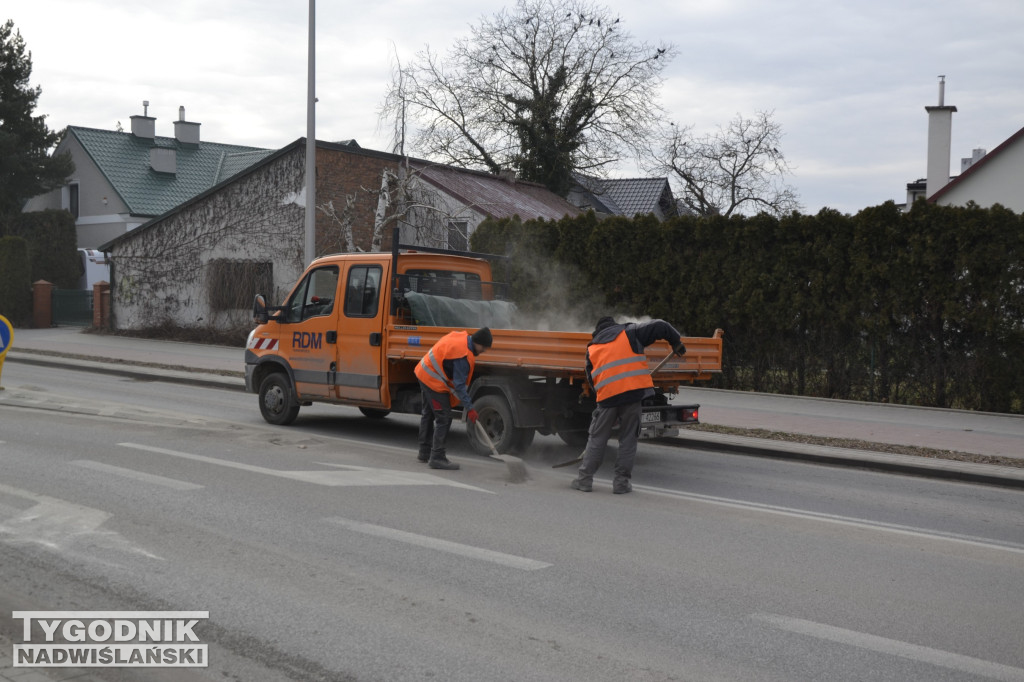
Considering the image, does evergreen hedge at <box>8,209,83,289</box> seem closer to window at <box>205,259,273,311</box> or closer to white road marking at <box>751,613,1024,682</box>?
window at <box>205,259,273,311</box>

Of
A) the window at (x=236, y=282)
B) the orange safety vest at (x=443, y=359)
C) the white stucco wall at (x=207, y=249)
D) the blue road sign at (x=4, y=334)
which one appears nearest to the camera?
the orange safety vest at (x=443, y=359)

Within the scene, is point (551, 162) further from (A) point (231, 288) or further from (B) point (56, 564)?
(B) point (56, 564)

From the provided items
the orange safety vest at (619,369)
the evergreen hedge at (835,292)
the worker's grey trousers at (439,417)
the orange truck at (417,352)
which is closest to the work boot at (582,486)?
the orange safety vest at (619,369)

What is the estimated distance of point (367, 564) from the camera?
243 inches

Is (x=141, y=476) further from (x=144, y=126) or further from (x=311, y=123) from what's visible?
(x=144, y=126)

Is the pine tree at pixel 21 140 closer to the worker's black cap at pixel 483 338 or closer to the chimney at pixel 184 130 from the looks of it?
the chimney at pixel 184 130

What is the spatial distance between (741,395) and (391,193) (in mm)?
14122

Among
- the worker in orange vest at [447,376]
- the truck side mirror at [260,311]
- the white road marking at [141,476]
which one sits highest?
the truck side mirror at [260,311]

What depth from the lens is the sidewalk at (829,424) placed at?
35.6 ft

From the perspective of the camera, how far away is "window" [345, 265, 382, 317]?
1148 centimetres

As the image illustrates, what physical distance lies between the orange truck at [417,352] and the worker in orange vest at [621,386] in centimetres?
76

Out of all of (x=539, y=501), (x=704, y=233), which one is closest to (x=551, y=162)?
(x=704, y=233)

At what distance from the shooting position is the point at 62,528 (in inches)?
273

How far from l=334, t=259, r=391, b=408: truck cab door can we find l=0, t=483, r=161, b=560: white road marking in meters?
4.22
